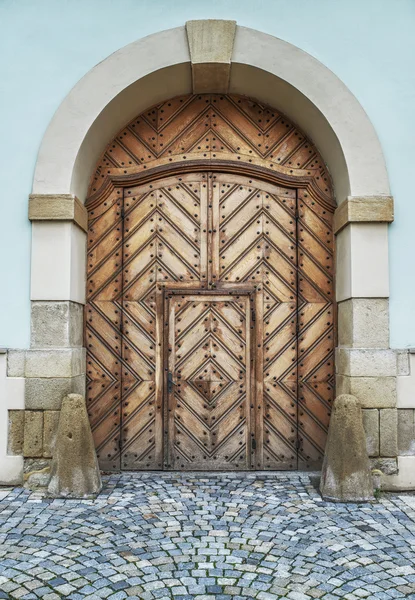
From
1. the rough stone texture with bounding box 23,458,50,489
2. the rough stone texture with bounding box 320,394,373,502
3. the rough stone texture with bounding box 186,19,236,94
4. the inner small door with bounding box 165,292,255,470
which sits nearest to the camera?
the rough stone texture with bounding box 320,394,373,502

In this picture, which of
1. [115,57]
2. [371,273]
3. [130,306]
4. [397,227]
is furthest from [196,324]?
[115,57]

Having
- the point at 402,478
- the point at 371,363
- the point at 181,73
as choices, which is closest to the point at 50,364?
the point at 371,363

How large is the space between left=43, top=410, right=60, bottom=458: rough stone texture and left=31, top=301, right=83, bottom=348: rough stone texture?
58cm

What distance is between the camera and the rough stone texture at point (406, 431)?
4.47 meters

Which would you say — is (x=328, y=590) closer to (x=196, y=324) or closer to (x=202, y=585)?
(x=202, y=585)

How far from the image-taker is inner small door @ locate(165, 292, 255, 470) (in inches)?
194

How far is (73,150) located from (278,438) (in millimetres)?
3219

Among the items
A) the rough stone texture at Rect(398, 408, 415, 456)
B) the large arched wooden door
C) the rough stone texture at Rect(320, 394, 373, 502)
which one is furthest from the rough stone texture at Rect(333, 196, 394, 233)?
the rough stone texture at Rect(398, 408, 415, 456)

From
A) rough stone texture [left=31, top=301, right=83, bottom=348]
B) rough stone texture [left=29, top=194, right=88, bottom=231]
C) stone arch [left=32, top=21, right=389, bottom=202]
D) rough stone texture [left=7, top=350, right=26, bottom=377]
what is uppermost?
stone arch [left=32, top=21, right=389, bottom=202]

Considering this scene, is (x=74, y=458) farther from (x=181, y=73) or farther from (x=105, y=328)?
(x=181, y=73)

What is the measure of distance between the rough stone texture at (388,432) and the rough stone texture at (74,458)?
2.38 m

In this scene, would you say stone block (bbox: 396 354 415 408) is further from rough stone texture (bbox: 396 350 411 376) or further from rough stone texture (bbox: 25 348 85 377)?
rough stone texture (bbox: 25 348 85 377)

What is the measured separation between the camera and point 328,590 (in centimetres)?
273

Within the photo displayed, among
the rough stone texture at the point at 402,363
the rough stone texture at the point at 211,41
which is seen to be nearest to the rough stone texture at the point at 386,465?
the rough stone texture at the point at 402,363
